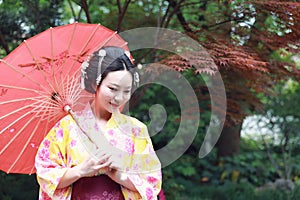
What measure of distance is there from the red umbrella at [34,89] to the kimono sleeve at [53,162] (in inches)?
8.9

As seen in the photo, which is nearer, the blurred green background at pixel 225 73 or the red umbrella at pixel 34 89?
the red umbrella at pixel 34 89

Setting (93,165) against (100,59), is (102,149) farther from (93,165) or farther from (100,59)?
(100,59)

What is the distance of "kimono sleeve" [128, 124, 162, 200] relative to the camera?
2.25 metres

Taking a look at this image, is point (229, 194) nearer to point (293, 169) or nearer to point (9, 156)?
point (293, 169)

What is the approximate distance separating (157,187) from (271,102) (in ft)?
17.0

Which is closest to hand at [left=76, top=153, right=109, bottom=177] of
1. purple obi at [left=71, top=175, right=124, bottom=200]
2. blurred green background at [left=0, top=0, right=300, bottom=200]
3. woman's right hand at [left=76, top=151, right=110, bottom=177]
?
woman's right hand at [left=76, top=151, right=110, bottom=177]

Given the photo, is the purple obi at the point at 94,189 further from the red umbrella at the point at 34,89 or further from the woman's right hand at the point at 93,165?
the red umbrella at the point at 34,89

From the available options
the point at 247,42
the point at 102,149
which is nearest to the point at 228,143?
the point at 247,42

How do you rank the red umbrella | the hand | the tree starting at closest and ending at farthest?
the hand
the red umbrella
the tree

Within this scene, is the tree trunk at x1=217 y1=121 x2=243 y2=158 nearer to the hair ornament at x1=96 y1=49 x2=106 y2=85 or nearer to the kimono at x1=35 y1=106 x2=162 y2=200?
the kimono at x1=35 y1=106 x2=162 y2=200

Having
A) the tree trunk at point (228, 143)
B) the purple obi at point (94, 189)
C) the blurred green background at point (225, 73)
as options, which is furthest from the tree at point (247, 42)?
the tree trunk at point (228, 143)

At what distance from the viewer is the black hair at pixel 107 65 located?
2.21 meters

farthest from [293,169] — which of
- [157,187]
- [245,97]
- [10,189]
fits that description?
[157,187]

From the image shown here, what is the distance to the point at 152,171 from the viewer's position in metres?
2.31
